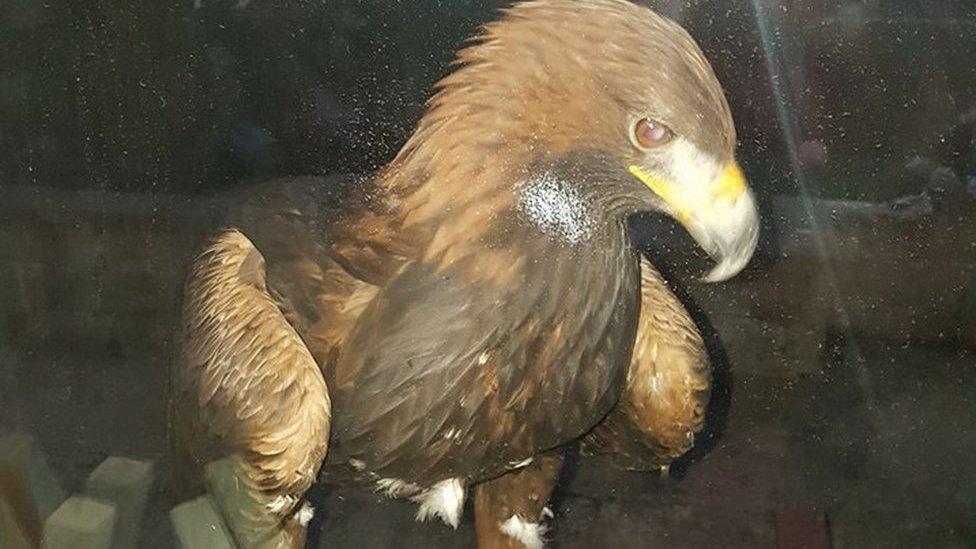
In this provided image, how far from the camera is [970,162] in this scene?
2.41 feet

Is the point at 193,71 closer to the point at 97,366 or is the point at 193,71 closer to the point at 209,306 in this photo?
the point at 209,306

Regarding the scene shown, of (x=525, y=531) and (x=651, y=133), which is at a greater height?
(x=651, y=133)

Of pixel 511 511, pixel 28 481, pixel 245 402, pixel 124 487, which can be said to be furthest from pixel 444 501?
pixel 28 481

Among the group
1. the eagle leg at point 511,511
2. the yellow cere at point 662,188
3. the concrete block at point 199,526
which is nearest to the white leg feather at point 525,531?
the eagle leg at point 511,511

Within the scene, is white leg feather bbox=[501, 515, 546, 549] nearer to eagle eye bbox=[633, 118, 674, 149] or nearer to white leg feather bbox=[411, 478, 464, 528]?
white leg feather bbox=[411, 478, 464, 528]

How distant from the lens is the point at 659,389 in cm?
79

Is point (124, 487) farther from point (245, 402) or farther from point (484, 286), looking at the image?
point (484, 286)

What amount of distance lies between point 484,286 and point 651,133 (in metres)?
0.18

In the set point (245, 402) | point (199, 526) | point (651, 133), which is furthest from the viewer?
point (199, 526)

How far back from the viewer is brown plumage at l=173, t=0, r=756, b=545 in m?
0.66

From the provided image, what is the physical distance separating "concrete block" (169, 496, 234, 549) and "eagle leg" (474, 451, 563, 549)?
9.6 inches

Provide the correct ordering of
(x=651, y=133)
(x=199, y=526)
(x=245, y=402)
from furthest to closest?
(x=199, y=526)
(x=245, y=402)
(x=651, y=133)

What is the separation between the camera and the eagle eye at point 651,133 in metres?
0.64

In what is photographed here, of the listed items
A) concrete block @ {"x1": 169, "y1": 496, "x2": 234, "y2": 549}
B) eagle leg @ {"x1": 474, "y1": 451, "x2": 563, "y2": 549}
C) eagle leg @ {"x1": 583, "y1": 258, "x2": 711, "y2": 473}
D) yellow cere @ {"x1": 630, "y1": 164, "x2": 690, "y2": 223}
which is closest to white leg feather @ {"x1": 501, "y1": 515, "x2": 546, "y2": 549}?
eagle leg @ {"x1": 474, "y1": 451, "x2": 563, "y2": 549}
